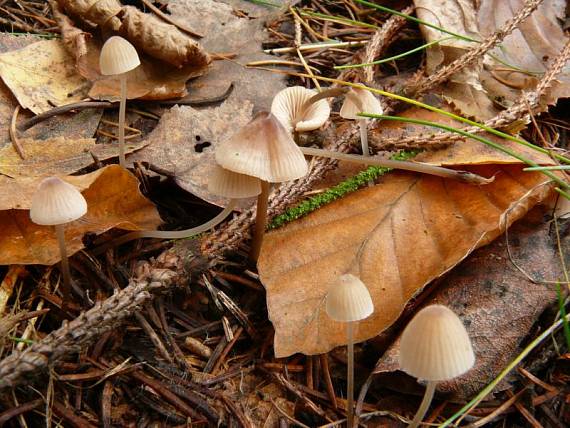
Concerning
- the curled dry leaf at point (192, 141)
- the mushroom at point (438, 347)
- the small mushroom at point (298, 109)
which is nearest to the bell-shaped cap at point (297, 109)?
the small mushroom at point (298, 109)

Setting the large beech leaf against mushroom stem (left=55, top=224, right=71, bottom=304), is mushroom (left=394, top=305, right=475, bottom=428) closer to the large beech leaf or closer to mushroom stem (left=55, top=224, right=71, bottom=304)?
the large beech leaf

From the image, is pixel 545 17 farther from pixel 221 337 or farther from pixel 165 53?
pixel 221 337

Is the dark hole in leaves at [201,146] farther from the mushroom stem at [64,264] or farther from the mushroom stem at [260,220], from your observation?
the mushroom stem at [64,264]

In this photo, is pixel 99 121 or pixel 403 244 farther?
pixel 99 121

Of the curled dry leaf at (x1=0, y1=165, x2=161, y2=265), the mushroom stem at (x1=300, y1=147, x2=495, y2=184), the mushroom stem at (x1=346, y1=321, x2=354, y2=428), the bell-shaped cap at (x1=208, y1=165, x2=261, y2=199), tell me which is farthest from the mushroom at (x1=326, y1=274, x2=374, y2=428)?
the curled dry leaf at (x1=0, y1=165, x2=161, y2=265)

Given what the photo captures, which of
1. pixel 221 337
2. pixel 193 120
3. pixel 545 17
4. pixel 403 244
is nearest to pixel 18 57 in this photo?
pixel 193 120

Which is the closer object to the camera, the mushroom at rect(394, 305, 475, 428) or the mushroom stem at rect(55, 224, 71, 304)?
the mushroom at rect(394, 305, 475, 428)
